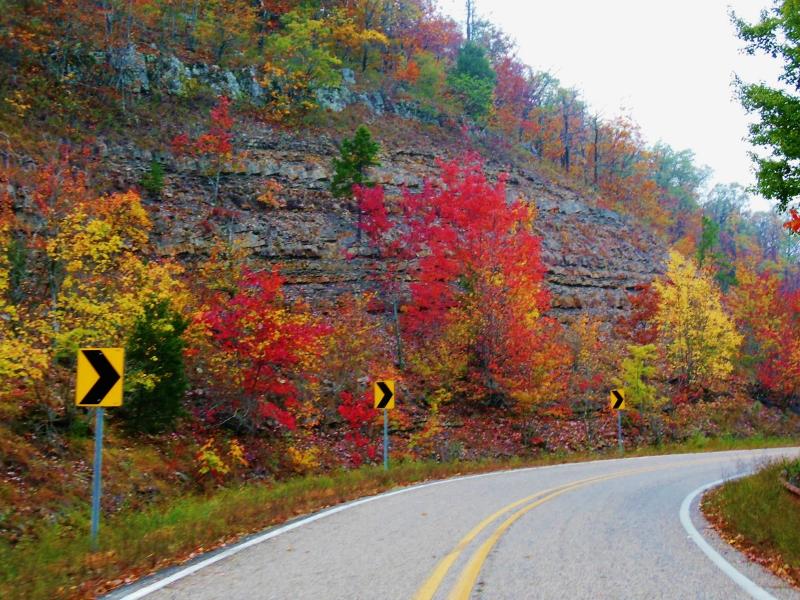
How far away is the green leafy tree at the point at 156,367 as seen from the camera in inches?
627

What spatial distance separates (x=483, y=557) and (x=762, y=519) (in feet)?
16.1

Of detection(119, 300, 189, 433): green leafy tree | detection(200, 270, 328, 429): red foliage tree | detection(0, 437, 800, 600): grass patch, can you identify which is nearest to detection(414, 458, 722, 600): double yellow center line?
detection(0, 437, 800, 600): grass patch

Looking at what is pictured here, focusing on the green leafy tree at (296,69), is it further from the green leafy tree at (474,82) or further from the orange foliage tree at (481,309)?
the orange foliage tree at (481,309)

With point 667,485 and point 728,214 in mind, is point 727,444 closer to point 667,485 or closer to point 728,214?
point 667,485

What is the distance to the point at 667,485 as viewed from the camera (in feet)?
49.3

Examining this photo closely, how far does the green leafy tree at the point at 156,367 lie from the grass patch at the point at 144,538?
115 inches

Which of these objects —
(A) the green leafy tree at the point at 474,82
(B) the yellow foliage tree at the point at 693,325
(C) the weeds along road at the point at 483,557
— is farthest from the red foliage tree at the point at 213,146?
(C) the weeds along road at the point at 483,557

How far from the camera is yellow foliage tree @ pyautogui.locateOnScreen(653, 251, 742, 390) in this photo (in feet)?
104

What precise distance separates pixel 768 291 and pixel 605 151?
3112 cm

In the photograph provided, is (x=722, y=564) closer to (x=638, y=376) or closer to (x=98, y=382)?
(x=98, y=382)

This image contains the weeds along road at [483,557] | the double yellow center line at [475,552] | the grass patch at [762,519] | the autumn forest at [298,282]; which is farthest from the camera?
the autumn forest at [298,282]

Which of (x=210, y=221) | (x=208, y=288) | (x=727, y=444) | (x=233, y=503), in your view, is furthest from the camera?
(x=210, y=221)

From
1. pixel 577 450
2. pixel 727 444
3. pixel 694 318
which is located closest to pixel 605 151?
pixel 694 318

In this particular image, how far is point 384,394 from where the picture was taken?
17.7 m
